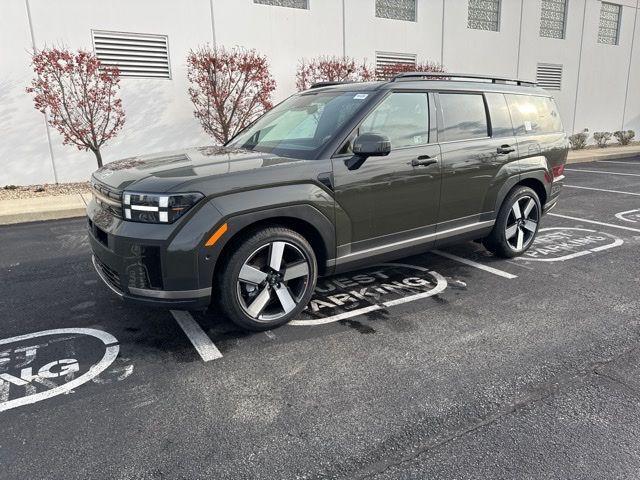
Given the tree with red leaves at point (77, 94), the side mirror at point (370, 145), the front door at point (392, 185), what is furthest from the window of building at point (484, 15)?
the side mirror at point (370, 145)

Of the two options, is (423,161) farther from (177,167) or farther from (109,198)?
(109,198)

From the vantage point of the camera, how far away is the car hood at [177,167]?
10.3ft

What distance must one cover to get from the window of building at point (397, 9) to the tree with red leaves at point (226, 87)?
160 inches

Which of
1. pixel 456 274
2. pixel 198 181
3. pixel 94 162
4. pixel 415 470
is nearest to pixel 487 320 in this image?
pixel 456 274

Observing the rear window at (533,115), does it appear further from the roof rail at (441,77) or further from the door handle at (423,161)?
the door handle at (423,161)

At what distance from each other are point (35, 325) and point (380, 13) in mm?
12315

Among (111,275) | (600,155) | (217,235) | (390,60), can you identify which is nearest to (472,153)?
(217,235)

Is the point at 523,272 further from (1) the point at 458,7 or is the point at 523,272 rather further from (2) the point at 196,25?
(1) the point at 458,7

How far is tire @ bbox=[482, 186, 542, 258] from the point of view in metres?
5.02

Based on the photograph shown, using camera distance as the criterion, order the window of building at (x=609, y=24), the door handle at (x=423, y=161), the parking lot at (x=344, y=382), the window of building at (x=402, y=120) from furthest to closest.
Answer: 1. the window of building at (x=609, y=24)
2. the door handle at (x=423, y=161)
3. the window of building at (x=402, y=120)
4. the parking lot at (x=344, y=382)

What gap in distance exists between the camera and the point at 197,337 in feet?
11.6

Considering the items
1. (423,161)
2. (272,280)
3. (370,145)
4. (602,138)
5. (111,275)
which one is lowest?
(602,138)

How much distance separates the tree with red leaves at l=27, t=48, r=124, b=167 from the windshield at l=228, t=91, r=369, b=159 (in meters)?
6.28

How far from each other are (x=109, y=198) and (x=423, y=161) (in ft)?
8.34
